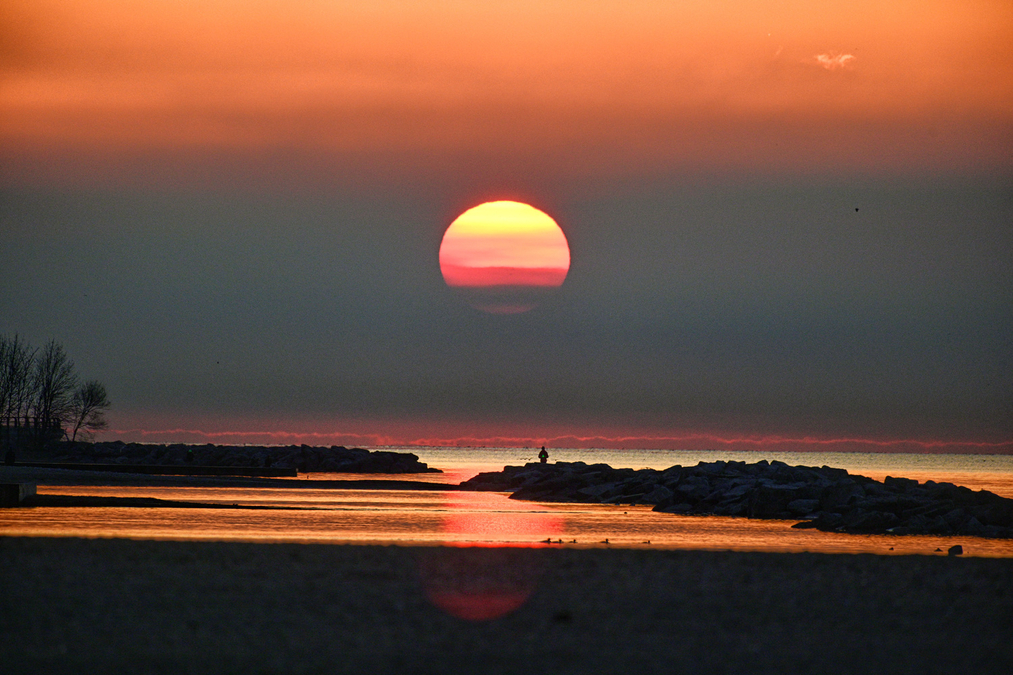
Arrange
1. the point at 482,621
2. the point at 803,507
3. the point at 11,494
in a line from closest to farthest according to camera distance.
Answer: the point at 482,621, the point at 11,494, the point at 803,507

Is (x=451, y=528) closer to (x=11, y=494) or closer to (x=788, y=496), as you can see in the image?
(x=11, y=494)

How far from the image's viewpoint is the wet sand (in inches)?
403

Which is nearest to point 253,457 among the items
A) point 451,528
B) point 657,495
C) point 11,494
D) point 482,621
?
point 657,495

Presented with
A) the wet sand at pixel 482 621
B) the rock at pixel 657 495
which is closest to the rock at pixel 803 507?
the rock at pixel 657 495

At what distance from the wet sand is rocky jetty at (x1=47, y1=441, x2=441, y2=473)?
265 ft

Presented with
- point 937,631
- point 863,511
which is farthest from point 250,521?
point 937,631

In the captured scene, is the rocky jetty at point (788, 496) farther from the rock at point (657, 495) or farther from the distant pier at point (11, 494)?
the distant pier at point (11, 494)

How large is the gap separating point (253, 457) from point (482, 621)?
89.9 meters

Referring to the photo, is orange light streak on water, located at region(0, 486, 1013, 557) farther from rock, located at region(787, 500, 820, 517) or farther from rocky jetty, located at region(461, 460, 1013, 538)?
rock, located at region(787, 500, 820, 517)

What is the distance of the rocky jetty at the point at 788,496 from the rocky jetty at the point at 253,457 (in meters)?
34.7

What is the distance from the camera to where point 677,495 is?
146 feet

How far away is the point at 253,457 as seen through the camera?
98812mm

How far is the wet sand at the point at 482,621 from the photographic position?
10227mm

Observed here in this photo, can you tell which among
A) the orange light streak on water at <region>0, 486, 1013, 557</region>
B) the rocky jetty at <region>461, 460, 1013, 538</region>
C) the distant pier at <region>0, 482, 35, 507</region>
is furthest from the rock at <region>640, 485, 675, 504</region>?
the distant pier at <region>0, 482, 35, 507</region>
